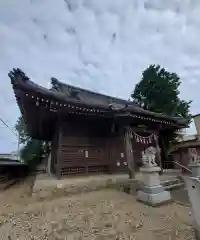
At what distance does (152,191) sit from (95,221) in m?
2.09

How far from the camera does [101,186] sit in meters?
6.97

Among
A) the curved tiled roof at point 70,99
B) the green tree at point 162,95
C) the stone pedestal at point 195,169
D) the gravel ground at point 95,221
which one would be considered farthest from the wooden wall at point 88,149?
the green tree at point 162,95

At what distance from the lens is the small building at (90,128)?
Answer: 22.0 feet

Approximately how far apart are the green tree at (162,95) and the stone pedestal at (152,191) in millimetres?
9823

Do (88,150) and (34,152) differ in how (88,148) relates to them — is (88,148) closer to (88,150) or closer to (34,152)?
(88,150)

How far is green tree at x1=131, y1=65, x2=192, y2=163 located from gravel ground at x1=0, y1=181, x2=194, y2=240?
35.9ft

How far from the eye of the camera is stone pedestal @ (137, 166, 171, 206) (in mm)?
5059

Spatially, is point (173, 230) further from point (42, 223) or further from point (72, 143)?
point (72, 143)

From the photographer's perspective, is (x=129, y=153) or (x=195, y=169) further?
(x=129, y=153)

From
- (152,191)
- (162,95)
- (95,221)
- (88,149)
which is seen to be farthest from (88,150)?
(162,95)

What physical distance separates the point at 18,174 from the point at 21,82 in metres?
14.2

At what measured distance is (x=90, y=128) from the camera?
8703mm

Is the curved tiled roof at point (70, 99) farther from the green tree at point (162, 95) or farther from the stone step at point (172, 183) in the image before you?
the green tree at point (162, 95)

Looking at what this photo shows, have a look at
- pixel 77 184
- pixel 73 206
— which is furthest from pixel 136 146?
pixel 73 206
